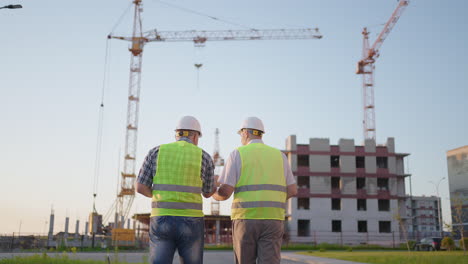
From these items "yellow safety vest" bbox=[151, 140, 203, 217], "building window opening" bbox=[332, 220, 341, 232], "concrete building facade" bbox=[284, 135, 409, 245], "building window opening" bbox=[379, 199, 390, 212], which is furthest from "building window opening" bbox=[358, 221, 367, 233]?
"yellow safety vest" bbox=[151, 140, 203, 217]

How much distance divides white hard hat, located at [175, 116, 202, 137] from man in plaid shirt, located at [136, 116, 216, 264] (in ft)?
0.08

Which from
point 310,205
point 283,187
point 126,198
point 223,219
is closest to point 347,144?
point 310,205

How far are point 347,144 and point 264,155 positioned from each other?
210 ft

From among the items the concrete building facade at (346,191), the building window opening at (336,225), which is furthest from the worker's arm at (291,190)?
the building window opening at (336,225)

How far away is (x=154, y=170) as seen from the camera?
4848 mm

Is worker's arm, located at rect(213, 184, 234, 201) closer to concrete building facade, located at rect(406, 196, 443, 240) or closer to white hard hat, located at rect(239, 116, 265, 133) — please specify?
white hard hat, located at rect(239, 116, 265, 133)

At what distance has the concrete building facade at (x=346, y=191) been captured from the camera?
63569 millimetres

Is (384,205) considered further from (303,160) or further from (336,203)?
(303,160)

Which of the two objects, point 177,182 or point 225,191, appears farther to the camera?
point 225,191

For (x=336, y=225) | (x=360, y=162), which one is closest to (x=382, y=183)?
(x=360, y=162)

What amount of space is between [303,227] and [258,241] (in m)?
63.5

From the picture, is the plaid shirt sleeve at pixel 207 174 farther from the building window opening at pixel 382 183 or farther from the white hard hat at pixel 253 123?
the building window opening at pixel 382 183

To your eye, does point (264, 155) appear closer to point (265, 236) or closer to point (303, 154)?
point (265, 236)

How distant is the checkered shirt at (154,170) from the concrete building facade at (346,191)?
58631 mm
